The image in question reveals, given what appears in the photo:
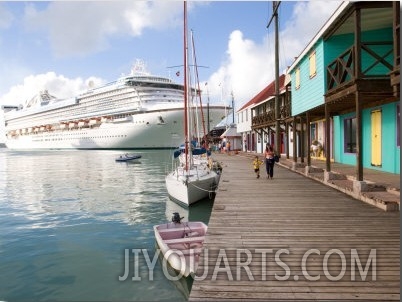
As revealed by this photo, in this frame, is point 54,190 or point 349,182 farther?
point 54,190

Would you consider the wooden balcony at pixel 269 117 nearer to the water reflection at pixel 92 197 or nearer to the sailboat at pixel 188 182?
the sailboat at pixel 188 182

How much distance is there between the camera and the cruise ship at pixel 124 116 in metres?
70.9

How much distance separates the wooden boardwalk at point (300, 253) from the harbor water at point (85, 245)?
1977mm

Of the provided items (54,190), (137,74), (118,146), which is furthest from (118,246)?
(137,74)

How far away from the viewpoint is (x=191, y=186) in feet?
52.3

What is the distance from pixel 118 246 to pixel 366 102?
1102 cm

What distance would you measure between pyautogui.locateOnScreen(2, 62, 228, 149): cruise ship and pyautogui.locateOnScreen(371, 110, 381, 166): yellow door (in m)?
55.1

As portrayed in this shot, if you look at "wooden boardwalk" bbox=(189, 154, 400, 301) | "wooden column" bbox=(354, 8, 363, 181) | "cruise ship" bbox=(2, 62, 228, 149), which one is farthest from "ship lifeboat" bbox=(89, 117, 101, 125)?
"wooden column" bbox=(354, 8, 363, 181)

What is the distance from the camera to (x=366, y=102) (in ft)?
46.6

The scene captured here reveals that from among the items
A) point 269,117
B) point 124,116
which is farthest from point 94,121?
point 269,117

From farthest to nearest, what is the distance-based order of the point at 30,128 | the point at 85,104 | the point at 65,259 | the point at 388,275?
the point at 30,128, the point at 85,104, the point at 65,259, the point at 388,275

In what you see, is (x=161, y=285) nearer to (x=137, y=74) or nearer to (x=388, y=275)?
(x=388, y=275)

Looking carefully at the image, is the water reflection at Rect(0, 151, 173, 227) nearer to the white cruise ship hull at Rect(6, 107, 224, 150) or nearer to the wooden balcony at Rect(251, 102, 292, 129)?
the wooden balcony at Rect(251, 102, 292, 129)

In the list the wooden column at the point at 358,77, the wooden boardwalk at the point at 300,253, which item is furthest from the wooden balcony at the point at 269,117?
the wooden boardwalk at the point at 300,253
